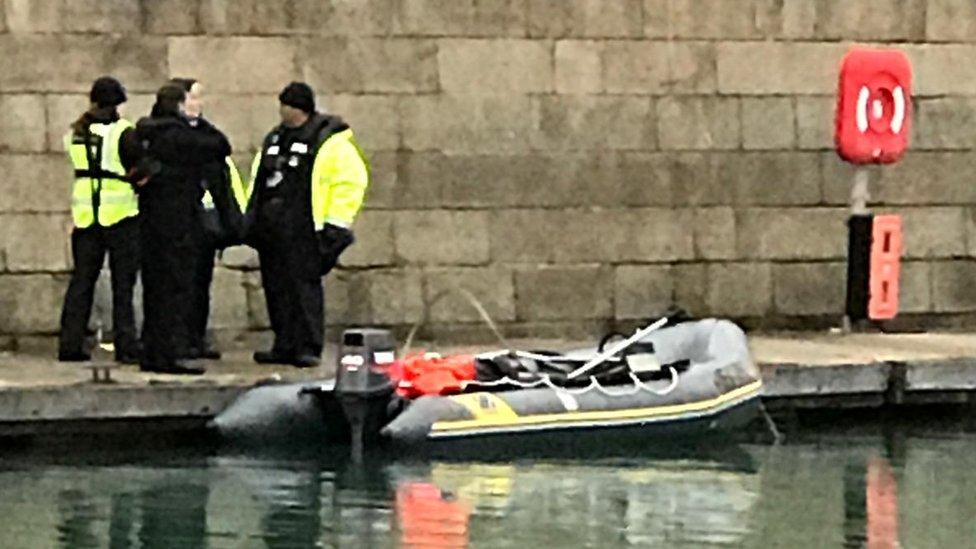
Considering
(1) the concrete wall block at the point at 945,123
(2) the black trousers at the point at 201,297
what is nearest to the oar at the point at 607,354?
(2) the black trousers at the point at 201,297

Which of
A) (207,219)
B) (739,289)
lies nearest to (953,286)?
(739,289)

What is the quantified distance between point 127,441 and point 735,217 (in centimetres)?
442

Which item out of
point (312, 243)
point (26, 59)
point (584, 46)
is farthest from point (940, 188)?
point (26, 59)

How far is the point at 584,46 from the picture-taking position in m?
14.0

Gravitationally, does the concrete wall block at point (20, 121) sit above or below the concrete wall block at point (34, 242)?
above

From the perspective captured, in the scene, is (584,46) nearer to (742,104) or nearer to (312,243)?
(742,104)

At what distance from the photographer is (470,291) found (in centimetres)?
1388

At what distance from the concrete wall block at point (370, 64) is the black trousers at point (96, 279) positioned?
5.96ft

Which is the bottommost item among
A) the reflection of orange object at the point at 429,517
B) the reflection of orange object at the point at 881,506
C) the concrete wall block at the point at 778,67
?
the reflection of orange object at the point at 881,506

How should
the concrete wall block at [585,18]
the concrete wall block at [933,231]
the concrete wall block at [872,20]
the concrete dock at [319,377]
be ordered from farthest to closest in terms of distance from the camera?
the concrete wall block at [933,231] → the concrete wall block at [872,20] → the concrete wall block at [585,18] → the concrete dock at [319,377]

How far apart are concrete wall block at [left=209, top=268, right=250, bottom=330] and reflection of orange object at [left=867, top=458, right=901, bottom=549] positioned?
3718 millimetres

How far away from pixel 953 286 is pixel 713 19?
2273 millimetres

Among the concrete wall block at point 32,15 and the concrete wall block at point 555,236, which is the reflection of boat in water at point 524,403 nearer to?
the concrete wall block at point 555,236

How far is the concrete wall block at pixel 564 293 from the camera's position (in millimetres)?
14039
